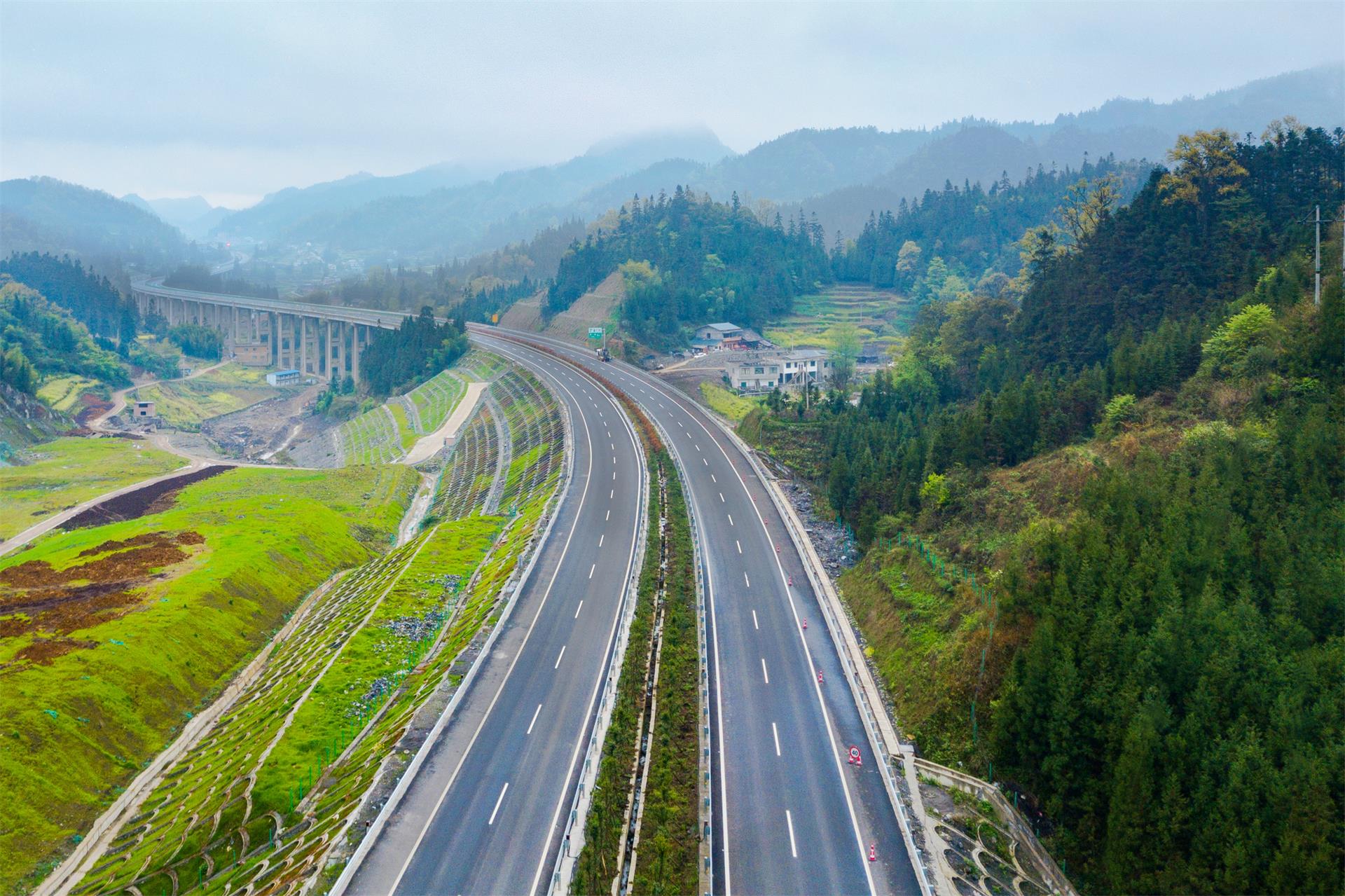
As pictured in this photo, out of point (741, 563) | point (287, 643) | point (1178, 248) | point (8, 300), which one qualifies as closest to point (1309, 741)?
point (741, 563)

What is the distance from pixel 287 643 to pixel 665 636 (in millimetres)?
26928

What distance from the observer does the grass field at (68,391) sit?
142750mm

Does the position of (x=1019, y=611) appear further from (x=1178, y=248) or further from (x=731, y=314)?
(x=731, y=314)

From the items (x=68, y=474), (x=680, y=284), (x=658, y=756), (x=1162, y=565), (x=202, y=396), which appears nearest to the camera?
(x=1162, y=565)

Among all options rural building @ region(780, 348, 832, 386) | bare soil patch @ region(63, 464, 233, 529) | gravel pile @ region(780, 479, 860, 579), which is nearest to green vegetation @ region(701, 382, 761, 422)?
rural building @ region(780, 348, 832, 386)

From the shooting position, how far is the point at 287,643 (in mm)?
58031

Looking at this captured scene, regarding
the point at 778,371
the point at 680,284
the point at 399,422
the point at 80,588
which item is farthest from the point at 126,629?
the point at 680,284

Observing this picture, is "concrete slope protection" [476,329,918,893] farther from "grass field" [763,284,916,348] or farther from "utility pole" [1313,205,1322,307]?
"grass field" [763,284,916,348]

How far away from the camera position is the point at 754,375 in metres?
134

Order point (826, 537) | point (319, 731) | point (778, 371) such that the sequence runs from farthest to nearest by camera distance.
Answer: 1. point (778, 371)
2. point (826, 537)
3. point (319, 731)

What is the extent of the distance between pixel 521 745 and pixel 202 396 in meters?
167

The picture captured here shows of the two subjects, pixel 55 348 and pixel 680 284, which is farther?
pixel 680 284

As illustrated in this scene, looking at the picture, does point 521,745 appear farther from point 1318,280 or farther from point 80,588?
point 1318,280

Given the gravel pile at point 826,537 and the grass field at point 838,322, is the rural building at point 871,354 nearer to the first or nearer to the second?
the grass field at point 838,322
